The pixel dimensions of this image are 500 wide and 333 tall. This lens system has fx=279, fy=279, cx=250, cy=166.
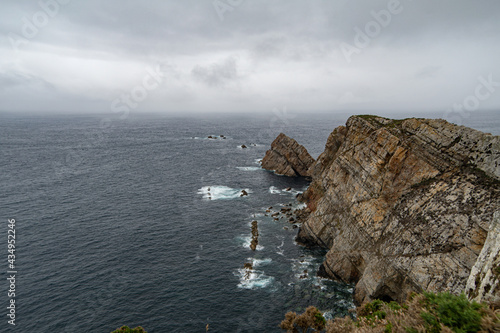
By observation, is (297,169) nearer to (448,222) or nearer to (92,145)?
(448,222)

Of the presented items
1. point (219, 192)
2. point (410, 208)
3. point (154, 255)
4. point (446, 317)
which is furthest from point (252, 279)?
point (219, 192)

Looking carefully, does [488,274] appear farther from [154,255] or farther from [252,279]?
[154,255]

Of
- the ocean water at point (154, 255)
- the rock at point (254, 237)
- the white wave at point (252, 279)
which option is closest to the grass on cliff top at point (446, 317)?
the ocean water at point (154, 255)

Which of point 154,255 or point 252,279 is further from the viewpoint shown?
point 154,255

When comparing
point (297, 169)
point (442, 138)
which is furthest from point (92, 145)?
point (442, 138)

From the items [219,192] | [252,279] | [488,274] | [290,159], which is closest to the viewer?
[488,274]

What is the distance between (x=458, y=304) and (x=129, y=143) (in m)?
207

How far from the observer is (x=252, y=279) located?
179ft

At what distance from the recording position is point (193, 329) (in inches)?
1694

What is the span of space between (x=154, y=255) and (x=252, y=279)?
23084 mm

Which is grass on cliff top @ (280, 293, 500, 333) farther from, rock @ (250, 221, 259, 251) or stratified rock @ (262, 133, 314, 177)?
stratified rock @ (262, 133, 314, 177)

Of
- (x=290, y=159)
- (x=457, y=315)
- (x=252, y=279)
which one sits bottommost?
(x=252, y=279)

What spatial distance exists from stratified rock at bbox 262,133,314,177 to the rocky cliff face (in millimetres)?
56145

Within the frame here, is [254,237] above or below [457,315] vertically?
below
